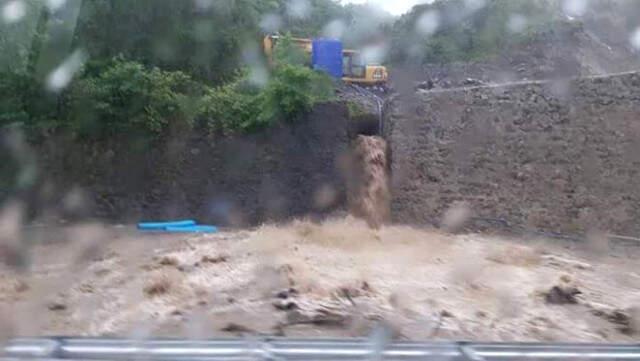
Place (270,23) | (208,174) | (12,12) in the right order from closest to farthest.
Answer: (12,12), (208,174), (270,23)

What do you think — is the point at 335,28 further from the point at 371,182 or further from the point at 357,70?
the point at 371,182

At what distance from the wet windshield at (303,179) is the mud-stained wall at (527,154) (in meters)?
0.03

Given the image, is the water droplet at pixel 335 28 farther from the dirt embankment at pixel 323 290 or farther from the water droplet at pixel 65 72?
the dirt embankment at pixel 323 290

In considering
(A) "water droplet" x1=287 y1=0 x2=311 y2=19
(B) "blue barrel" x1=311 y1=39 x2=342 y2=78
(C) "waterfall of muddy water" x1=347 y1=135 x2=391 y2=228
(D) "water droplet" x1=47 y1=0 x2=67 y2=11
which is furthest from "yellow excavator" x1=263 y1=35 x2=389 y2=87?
(C) "waterfall of muddy water" x1=347 y1=135 x2=391 y2=228

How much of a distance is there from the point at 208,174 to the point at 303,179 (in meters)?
2.04

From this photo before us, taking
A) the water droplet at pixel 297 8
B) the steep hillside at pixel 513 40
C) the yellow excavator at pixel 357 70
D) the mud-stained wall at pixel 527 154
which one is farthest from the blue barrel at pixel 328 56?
the mud-stained wall at pixel 527 154

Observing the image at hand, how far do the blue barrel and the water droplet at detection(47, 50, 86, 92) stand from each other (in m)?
5.43

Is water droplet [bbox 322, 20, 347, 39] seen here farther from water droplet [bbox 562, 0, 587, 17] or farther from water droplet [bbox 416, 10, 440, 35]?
water droplet [bbox 562, 0, 587, 17]

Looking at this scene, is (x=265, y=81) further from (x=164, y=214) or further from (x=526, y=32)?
(x=526, y=32)

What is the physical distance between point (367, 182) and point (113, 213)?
5.35 metres

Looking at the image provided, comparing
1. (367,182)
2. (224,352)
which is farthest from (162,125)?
(224,352)

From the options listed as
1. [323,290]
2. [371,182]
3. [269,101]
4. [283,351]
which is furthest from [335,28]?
[283,351]

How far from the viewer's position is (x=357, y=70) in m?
26.8

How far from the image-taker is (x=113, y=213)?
19.8 meters
